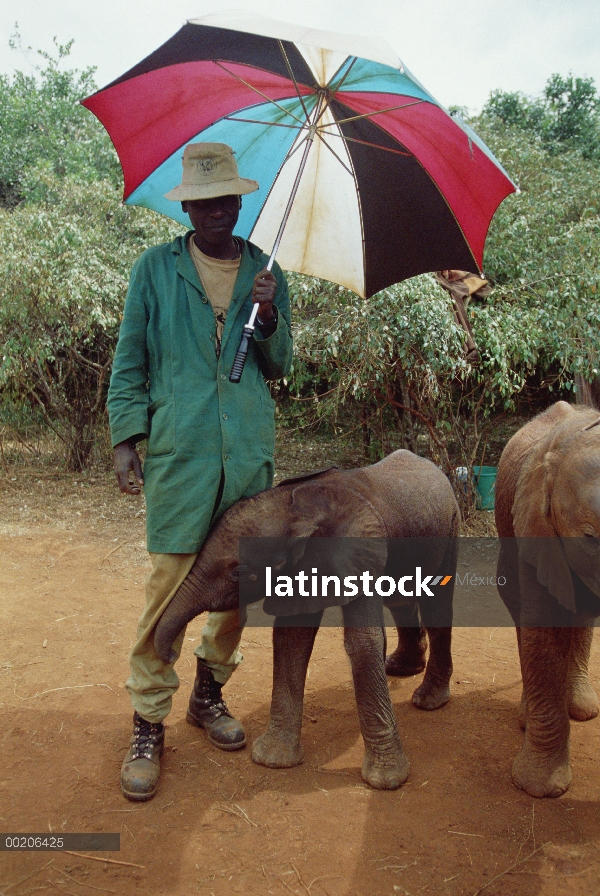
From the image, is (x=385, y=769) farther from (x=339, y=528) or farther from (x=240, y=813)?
(x=339, y=528)

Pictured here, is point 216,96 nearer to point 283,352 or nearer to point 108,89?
point 108,89

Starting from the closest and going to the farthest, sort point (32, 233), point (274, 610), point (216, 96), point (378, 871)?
point (378, 871), point (274, 610), point (216, 96), point (32, 233)

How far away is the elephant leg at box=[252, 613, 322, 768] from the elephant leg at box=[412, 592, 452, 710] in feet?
3.18

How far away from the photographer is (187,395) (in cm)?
342

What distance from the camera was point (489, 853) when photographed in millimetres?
3061

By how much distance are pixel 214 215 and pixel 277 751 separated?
257cm

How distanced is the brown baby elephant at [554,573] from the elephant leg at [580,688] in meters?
0.43

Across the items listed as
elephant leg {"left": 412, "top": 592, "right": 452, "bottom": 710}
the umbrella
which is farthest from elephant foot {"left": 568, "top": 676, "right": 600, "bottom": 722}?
the umbrella

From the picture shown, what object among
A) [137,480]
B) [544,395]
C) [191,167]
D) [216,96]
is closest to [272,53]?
[216,96]

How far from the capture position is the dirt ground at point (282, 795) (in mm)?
2908

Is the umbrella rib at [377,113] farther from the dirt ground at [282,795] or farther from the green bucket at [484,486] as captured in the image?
the green bucket at [484,486]

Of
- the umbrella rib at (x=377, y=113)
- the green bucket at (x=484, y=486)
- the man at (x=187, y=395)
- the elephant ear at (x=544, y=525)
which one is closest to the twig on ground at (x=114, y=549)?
the man at (x=187, y=395)

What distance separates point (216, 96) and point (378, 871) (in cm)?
358

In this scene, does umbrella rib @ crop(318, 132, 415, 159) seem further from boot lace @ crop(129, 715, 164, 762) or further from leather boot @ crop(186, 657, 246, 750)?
boot lace @ crop(129, 715, 164, 762)
